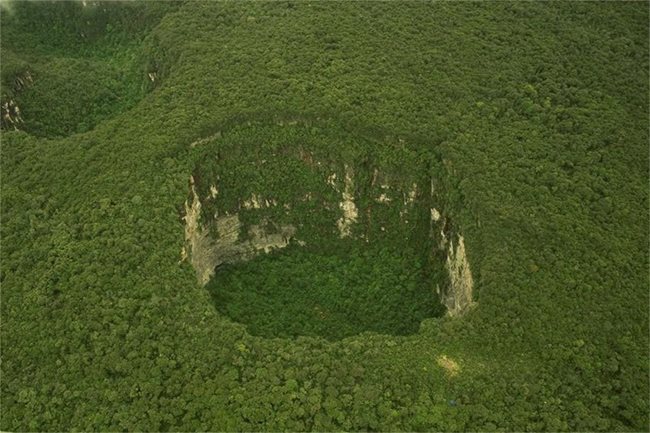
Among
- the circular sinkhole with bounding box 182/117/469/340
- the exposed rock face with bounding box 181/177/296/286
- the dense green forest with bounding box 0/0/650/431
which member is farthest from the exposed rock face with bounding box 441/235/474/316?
the exposed rock face with bounding box 181/177/296/286

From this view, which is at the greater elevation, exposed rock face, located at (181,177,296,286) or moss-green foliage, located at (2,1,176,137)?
moss-green foliage, located at (2,1,176,137)

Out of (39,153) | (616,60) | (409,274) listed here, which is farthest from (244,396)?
(616,60)

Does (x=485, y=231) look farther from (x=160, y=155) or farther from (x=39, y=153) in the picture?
(x=39, y=153)

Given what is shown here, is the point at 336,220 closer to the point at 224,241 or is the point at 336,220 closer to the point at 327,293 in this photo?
the point at 327,293

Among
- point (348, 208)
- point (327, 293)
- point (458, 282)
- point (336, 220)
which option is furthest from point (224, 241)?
point (458, 282)

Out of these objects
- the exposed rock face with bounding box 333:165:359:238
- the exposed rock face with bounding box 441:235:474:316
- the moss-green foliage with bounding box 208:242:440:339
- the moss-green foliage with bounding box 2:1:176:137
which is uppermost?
the moss-green foliage with bounding box 2:1:176:137

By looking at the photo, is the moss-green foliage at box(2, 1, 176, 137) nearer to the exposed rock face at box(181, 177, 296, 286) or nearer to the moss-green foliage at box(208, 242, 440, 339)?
the exposed rock face at box(181, 177, 296, 286)

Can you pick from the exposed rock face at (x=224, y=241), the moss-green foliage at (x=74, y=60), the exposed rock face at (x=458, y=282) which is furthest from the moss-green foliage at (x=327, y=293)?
the moss-green foliage at (x=74, y=60)

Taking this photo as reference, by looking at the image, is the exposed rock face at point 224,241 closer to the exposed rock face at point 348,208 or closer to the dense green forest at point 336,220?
the dense green forest at point 336,220
